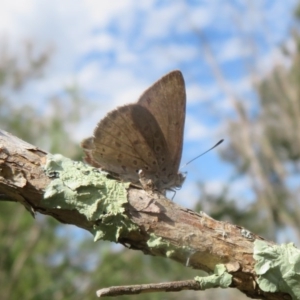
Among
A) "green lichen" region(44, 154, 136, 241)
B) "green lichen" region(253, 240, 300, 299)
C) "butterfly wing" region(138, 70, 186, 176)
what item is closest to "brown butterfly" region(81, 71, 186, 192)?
"butterfly wing" region(138, 70, 186, 176)

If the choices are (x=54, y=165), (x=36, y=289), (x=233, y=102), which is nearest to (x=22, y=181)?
(x=54, y=165)

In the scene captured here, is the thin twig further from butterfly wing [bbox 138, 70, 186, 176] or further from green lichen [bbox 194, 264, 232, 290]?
butterfly wing [bbox 138, 70, 186, 176]

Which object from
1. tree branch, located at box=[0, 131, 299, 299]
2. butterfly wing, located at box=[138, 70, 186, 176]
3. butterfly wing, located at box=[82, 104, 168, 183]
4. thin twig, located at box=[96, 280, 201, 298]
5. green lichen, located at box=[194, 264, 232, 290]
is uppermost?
butterfly wing, located at box=[138, 70, 186, 176]

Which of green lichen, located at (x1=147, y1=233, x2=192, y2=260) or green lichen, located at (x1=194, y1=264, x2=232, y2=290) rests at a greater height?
green lichen, located at (x1=147, y1=233, x2=192, y2=260)

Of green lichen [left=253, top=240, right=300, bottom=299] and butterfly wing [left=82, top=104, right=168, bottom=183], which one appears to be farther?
butterfly wing [left=82, top=104, right=168, bottom=183]

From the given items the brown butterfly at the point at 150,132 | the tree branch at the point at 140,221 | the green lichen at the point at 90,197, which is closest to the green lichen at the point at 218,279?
the tree branch at the point at 140,221

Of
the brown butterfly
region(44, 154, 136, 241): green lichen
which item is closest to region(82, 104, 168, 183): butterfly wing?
the brown butterfly

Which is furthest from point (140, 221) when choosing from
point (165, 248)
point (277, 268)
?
point (277, 268)

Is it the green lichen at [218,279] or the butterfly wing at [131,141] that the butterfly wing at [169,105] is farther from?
the green lichen at [218,279]
